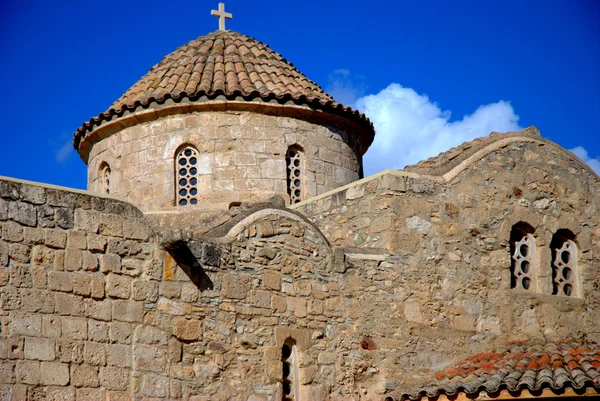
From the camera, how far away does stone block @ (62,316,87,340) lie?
10102 mm

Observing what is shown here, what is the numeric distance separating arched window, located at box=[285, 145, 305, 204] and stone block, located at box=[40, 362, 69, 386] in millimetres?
5781

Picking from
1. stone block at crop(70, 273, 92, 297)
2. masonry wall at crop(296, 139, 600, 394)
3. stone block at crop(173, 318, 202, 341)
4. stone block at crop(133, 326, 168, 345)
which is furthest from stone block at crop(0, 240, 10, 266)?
masonry wall at crop(296, 139, 600, 394)

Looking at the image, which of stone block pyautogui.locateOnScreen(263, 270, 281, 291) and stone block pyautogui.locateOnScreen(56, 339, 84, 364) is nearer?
stone block pyautogui.locateOnScreen(56, 339, 84, 364)

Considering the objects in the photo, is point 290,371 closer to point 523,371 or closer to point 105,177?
point 523,371

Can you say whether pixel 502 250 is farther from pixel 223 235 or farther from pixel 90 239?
pixel 90 239

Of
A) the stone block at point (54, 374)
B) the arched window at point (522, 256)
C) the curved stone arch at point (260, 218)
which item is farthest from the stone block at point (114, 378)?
the arched window at point (522, 256)

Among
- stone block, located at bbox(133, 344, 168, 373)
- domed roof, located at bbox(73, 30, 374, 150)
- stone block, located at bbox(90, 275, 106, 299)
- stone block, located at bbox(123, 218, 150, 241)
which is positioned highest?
domed roof, located at bbox(73, 30, 374, 150)

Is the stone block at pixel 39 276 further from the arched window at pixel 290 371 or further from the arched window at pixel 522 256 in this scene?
the arched window at pixel 522 256

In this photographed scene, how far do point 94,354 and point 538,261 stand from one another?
6507mm

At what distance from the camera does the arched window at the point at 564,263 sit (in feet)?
46.7

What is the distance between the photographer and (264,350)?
11.6 meters

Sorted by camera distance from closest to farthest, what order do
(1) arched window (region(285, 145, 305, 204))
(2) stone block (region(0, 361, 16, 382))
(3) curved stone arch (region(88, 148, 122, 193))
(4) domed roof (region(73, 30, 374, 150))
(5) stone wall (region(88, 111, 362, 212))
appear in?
(2) stone block (region(0, 361, 16, 382)) < (5) stone wall (region(88, 111, 362, 212)) < (4) domed roof (region(73, 30, 374, 150)) < (1) arched window (region(285, 145, 305, 204)) < (3) curved stone arch (region(88, 148, 122, 193))

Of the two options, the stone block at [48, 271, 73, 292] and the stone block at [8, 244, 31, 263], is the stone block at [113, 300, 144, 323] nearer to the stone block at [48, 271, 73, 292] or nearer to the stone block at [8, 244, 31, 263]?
the stone block at [48, 271, 73, 292]

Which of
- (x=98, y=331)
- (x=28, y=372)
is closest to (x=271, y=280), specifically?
(x=98, y=331)
